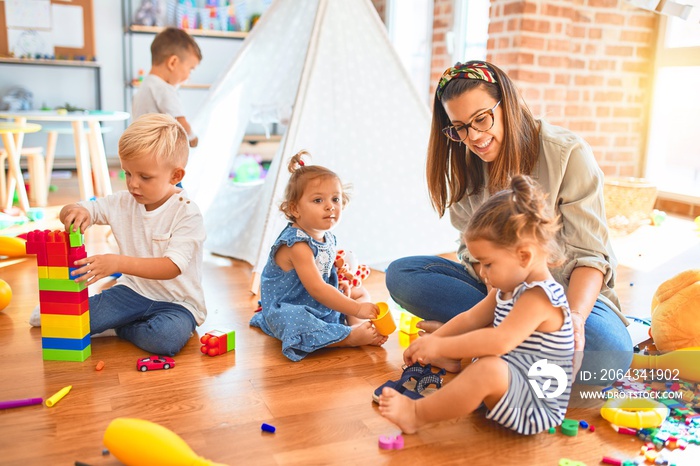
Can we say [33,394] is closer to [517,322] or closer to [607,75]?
[517,322]

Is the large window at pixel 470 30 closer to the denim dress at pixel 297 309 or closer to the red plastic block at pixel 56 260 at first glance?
the denim dress at pixel 297 309

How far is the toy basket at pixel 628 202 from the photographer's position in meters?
3.28

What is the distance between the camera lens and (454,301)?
165cm

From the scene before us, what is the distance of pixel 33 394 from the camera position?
140cm

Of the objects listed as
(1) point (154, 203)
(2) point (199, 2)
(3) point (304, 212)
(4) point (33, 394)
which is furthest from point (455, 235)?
(2) point (199, 2)

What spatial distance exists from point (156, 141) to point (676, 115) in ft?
10.6

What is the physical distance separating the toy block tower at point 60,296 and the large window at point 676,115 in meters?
3.37

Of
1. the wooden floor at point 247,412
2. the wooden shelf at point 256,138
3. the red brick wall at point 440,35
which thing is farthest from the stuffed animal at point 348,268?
the wooden shelf at point 256,138

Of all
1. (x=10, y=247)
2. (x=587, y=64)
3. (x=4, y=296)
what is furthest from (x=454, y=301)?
(x=587, y=64)

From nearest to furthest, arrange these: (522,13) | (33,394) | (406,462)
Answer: (406,462) < (33,394) < (522,13)

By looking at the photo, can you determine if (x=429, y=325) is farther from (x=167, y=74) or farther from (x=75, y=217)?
(x=167, y=74)

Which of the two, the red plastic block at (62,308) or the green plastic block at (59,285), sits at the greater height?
the green plastic block at (59,285)

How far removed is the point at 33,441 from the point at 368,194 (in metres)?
1.65

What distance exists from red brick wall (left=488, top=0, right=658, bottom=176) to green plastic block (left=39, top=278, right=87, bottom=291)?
2.44 metres
